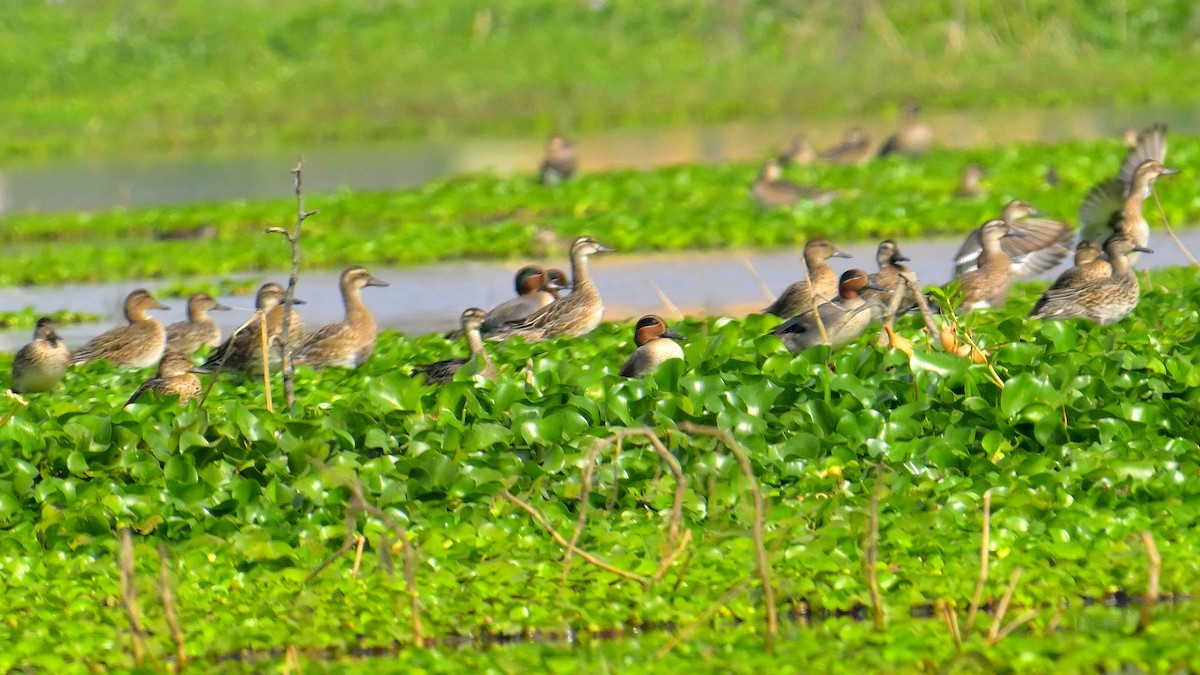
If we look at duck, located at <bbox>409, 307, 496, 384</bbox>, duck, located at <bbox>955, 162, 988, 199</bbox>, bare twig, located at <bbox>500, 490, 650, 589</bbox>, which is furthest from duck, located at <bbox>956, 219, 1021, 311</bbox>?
duck, located at <bbox>955, 162, 988, 199</bbox>

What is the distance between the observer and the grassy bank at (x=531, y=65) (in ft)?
136

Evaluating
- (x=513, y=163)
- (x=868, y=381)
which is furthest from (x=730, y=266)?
(x=513, y=163)

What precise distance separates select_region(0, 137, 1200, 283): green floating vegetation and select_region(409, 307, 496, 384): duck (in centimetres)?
810

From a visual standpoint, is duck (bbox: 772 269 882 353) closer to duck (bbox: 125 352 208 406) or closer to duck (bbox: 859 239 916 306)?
duck (bbox: 859 239 916 306)

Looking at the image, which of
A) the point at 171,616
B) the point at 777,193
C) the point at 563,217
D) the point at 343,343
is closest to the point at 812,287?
the point at 343,343

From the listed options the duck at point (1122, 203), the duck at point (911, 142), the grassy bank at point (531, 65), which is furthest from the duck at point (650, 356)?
the grassy bank at point (531, 65)

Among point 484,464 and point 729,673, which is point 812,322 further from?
point 729,673

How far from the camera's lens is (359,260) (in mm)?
20891

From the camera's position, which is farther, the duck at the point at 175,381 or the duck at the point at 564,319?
the duck at the point at 564,319

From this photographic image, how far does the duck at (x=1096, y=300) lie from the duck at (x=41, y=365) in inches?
261

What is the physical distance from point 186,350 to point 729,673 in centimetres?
851

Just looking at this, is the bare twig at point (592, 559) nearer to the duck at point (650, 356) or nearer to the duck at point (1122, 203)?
the duck at point (650, 356)

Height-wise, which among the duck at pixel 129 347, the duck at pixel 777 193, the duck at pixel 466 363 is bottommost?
the duck at pixel 777 193

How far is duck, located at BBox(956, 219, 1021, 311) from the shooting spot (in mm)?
12898
